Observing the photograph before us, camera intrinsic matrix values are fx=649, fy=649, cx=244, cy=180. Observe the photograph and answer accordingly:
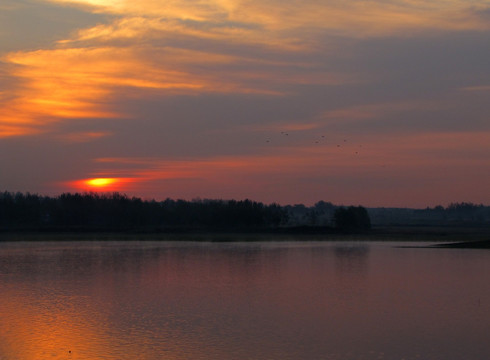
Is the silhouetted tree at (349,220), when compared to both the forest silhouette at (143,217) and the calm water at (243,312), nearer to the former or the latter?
the forest silhouette at (143,217)

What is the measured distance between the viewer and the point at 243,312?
31.0 metres

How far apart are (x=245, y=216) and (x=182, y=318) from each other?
141 metres

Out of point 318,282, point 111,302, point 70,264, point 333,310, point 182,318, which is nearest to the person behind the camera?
point 182,318

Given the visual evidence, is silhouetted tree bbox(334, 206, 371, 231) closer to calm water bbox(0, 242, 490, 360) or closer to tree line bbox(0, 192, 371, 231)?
tree line bbox(0, 192, 371, 231)

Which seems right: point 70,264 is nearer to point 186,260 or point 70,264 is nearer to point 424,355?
point 186,260

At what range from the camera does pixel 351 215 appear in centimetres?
16338

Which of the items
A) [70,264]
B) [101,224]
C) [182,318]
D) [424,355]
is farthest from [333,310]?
[101,224]

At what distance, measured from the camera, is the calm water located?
23156 millimetres

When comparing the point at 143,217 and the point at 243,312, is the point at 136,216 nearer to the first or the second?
the point at 143,217

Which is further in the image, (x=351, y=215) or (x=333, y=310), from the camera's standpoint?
(x=351, y=215)

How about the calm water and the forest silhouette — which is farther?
the forest silhouette

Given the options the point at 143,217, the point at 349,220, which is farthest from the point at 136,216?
the point at 349,220

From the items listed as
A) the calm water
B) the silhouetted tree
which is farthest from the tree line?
the calm water

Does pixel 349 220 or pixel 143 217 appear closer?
pixel 349 220
